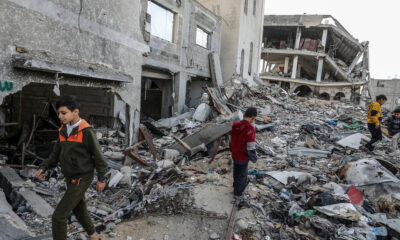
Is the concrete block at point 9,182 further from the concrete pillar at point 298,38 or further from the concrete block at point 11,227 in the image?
the concrete pillar at point 298,38

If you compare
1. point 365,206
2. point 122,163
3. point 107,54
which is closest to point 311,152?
point 365,206

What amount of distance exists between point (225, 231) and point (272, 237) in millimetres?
690

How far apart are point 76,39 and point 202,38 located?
356 inches

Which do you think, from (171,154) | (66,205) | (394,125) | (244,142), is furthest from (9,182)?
(394,125)

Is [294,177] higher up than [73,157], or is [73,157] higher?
[73,157]

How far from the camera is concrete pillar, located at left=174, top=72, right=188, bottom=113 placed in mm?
11992

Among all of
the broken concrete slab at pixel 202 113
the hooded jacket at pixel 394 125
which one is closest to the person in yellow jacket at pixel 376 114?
the hooded jacket at pixel 394 125

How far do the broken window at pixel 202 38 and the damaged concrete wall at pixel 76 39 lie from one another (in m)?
5.82

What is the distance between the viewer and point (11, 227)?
3287 mm

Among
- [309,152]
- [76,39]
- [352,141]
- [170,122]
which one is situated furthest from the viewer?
[170,122]

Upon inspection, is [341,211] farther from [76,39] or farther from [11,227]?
[76,39]

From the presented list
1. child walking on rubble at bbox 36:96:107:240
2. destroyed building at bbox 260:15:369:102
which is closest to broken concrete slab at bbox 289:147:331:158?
child walking on rubble at bbox 36:96:107:240

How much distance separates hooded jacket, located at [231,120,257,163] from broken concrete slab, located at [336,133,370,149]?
5712 millimetres

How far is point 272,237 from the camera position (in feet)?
12.2
